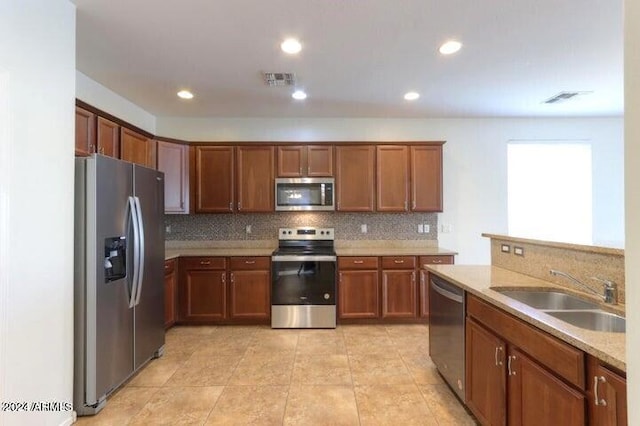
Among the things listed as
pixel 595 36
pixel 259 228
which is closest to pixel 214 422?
pixel 259 228

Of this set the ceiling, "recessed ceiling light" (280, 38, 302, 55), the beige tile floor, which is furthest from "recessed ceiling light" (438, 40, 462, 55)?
the beige tile floor

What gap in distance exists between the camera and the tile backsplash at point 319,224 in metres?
4.48

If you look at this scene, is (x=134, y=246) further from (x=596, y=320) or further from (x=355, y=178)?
(x=596, y=320)

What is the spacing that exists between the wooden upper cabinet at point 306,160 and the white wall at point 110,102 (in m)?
1.80

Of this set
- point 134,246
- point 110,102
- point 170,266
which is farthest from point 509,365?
point 110,102

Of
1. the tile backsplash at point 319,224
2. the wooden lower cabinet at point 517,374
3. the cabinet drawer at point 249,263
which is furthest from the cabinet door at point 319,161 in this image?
the wooden lower cabinet at point 517,374

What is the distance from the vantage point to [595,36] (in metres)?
2.43

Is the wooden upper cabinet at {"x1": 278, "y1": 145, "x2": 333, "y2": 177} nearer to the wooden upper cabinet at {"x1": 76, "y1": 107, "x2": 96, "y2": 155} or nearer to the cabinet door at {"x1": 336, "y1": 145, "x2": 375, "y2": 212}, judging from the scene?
the cabinet door at {"x1": 336, "y1": 145, "x2": 375, "y2": 212}

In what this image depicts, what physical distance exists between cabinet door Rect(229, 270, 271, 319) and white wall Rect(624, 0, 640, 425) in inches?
137

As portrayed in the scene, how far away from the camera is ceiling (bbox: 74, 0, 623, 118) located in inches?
83.5

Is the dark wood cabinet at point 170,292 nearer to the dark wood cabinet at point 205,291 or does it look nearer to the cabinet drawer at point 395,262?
the dark wood cabinet at point 205,291

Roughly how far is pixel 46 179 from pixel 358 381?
2591 millimetres

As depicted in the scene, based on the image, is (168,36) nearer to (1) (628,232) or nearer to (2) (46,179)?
(2) (46,179)

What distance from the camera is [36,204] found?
71.6 inches
